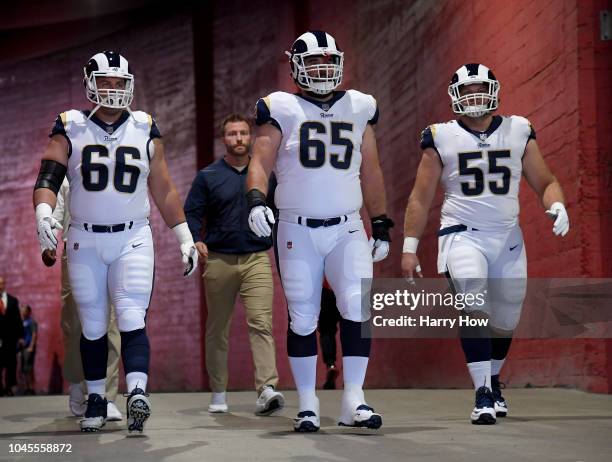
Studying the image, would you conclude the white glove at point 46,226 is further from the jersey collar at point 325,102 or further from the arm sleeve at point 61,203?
the arm sleeve at point 61,203

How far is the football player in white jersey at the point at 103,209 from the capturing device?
511 cm

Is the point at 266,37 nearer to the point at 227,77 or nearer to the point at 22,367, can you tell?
the point at 227,77

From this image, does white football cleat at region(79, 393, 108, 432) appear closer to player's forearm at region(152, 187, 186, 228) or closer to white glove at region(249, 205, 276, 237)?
player's forearm at region(152, 187, 186, 228)

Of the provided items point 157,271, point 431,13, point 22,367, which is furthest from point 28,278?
point 431,13

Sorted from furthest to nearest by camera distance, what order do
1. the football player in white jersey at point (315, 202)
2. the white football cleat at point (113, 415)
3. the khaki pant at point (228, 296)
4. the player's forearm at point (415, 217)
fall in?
the khaki pant at point (228, 296), the white football cleat at point (113, 415), the player's forearm at point (415, 217), the football player in white jersey at point (315, 202)

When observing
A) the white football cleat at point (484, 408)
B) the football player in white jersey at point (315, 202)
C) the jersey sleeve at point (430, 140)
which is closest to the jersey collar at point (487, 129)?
the jersey sleeve at point (430, 140)

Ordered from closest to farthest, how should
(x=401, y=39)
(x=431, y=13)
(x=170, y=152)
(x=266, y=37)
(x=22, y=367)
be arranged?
(x=431, y=13), (x=401, y=39), (x=266, y=37), (x=170, y=152), (x=22, y=367)

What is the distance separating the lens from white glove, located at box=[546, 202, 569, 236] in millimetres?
5371

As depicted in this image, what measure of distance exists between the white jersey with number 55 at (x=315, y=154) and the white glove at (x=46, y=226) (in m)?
1.01

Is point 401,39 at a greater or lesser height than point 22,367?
greater

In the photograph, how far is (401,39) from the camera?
35.0 feet

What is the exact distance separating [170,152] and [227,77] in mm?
1336

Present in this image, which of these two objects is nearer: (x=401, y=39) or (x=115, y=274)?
(x=115, y=274)

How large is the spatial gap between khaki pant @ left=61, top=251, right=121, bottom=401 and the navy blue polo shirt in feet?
2.52
